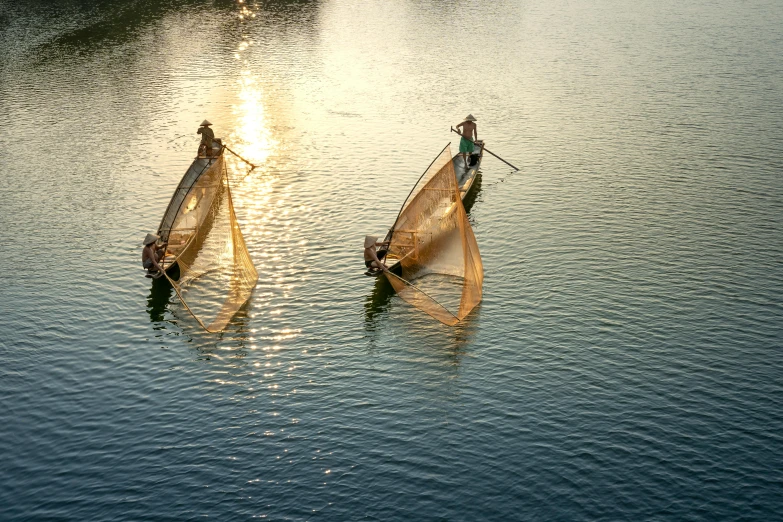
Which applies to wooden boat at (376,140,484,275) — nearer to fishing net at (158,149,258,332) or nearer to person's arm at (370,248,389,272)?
person's arm at (370,248,389,272)

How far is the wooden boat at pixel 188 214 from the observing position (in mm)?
44366

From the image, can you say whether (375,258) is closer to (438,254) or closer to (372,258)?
(372,258)

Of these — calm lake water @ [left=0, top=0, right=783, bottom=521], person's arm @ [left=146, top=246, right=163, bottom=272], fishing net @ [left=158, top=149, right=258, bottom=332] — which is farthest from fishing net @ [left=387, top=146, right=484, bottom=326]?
person's arm @ [left=146, top=246, right=163, bottom=272]

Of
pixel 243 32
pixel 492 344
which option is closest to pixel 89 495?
pixel 492 344

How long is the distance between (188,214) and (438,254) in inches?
507

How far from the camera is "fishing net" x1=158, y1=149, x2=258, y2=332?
137ft

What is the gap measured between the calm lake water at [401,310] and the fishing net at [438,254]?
3.25 feet

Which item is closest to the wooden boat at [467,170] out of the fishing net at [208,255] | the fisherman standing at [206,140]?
the fishing net at [208,255]

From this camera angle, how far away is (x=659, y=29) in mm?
92875

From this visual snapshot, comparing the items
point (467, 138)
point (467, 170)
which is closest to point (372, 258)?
point (467, 170)

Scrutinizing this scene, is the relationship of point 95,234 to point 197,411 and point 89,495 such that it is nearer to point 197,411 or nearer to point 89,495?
point 197,411

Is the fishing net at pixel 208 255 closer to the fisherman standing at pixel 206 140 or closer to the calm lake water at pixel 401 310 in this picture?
the calm lake water at pixel 401 310

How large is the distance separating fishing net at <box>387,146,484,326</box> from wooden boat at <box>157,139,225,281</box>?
979 centimetres

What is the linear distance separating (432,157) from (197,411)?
32.1 m
